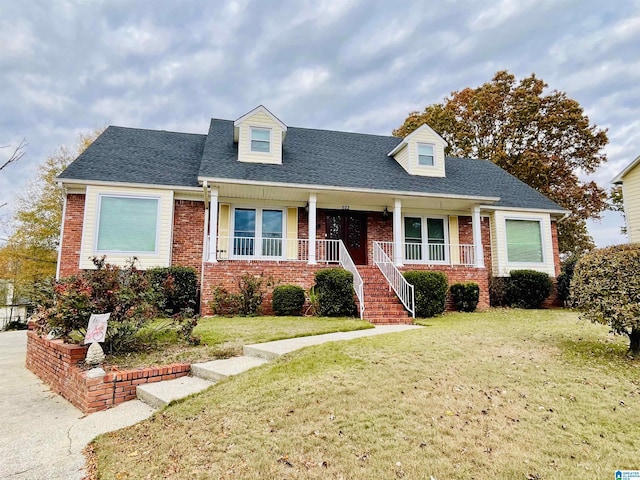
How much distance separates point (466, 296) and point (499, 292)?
2.46 metres

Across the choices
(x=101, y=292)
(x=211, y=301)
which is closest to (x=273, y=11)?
(x=211, y=301)

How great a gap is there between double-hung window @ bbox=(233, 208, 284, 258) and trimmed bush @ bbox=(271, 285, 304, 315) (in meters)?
2.50

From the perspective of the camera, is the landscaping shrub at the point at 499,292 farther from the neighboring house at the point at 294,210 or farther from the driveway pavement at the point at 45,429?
the driveway pavement at the point at 45,429

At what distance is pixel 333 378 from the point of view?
450 cm

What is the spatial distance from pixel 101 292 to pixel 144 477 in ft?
12.8

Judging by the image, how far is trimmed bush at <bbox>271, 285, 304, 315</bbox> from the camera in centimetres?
1055

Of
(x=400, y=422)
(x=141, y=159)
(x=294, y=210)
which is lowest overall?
(x=400, y=422)

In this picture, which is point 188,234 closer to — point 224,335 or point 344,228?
point 344,228

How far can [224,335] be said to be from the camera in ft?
23.9

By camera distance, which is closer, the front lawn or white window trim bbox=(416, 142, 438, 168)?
the front lawn

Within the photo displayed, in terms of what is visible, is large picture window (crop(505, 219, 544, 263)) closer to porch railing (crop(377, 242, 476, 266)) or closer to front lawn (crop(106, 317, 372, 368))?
porch railing (crop(377, 242, 476, 266))

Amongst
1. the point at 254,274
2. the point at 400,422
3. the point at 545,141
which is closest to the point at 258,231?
the point at 254,274

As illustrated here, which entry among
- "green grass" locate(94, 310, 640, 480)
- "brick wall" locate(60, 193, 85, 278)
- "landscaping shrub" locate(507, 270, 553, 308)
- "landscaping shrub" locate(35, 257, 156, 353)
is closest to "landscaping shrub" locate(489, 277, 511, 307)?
"landscaping shrub" locate(507, 270, 553, 308)

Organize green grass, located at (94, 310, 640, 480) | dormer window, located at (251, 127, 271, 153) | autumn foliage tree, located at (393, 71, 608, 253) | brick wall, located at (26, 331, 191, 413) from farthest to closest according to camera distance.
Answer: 1. autumn foliage tree, located at (393, 71, 608, 253)
2. dormer window, located at (251, 127, 271, 153)
3. brick wall, located at (26, 331, 191, 413)
4. green grass, located at (94, 310, 640, 480)
